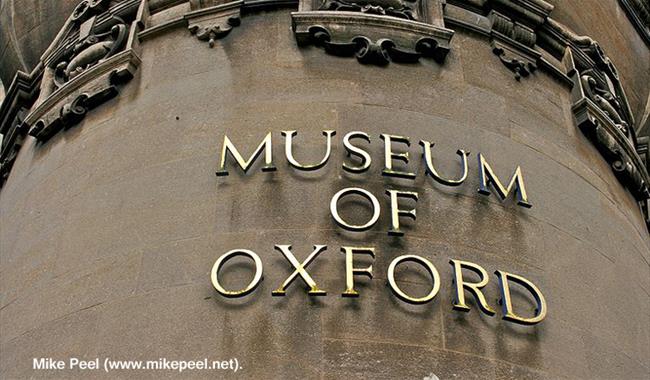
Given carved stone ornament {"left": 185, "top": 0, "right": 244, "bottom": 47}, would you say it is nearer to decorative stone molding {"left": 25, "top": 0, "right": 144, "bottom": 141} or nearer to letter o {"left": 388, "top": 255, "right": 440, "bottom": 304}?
decorative stone molding {"left": 25, "top": 0, "right": 144, "bottom": 141}

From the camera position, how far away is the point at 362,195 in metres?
11.4

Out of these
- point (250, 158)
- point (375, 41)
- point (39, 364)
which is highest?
point (375, 41)

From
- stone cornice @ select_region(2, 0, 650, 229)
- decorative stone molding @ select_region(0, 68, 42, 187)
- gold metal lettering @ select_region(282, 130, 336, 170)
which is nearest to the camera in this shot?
gold metal lettering @ select_region(282, 130, 336, 170)

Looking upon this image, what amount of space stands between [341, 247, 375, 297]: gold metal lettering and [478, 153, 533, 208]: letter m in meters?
1.91

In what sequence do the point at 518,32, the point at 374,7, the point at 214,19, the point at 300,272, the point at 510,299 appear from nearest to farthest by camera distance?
the point at 300,272 → the point at 510,299 → the point at 374,7 → the point at 214,19 → the point at 518,32

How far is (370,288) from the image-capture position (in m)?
10.6

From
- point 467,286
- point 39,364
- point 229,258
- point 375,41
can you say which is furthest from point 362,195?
point 39,364

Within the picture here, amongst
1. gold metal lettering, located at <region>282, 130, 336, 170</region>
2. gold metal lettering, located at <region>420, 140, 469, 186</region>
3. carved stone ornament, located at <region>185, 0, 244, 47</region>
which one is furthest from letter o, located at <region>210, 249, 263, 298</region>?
carved stone ornament, located at <region>185, 0, 244, 47</region>

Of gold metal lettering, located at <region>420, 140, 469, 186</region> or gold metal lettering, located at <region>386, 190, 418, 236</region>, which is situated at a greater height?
gold metal lettering, located at <region>420, 140, 469, 186</region>

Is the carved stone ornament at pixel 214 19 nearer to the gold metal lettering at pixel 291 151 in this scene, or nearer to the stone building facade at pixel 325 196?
the stone building facade at pixel 325 196

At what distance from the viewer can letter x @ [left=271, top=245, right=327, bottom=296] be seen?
10.5 m

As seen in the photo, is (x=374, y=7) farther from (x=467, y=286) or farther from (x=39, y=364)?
(x=39, y=364)

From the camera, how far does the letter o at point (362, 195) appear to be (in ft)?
36.3

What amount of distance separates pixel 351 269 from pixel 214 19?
192 inches
